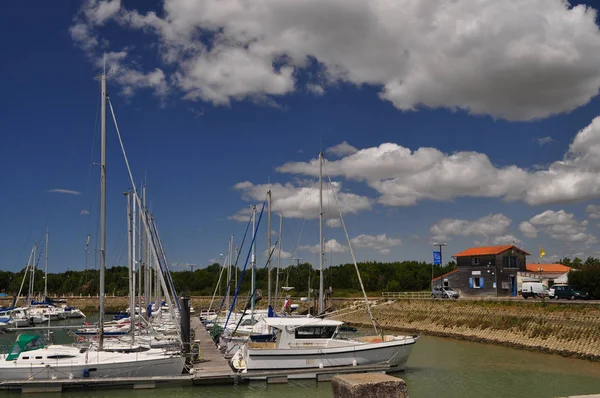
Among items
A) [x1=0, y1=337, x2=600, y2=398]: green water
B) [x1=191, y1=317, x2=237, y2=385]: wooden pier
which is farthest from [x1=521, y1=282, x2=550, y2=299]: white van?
[x1=191, y1=317, x2=237, y2=385]: wooden pier

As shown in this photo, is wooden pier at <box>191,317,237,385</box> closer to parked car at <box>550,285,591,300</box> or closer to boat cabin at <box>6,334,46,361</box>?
boat cabin at <box>6,334,46,361</box>

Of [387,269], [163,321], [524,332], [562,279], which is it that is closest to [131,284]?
[163,321]

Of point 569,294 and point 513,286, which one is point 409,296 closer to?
point 513,286

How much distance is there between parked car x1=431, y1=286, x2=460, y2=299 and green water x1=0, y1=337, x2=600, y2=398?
86.8ft

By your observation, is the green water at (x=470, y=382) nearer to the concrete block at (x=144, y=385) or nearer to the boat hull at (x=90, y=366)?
the concrete block at (x=144, y=385)

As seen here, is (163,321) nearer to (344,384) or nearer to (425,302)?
(425,302)

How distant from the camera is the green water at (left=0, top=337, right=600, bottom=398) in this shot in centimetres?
2712

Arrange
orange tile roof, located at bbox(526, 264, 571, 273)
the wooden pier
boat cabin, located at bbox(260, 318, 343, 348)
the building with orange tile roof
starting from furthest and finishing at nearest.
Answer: orange tile roof, located at bbox(526, 264, 571, 273)
the building with orange tile roof
boat cabin, located at bbox(260, 318, 343, 348)
the wooden pier

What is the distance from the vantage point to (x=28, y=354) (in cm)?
2806

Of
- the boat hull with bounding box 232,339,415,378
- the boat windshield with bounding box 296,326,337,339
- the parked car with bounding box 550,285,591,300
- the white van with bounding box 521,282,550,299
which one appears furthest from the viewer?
the white van with bounding box 521,282,550,299

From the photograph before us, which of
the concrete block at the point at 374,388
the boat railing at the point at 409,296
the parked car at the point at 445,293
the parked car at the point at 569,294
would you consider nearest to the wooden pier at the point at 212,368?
the concrete block at the point at 374,388

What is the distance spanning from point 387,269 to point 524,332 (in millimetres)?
82941

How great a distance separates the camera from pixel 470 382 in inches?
1203

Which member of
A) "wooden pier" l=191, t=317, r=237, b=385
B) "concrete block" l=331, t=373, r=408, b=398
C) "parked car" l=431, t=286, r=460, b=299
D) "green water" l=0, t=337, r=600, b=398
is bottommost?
"green water" l=0, t=337, r=600, b=398
